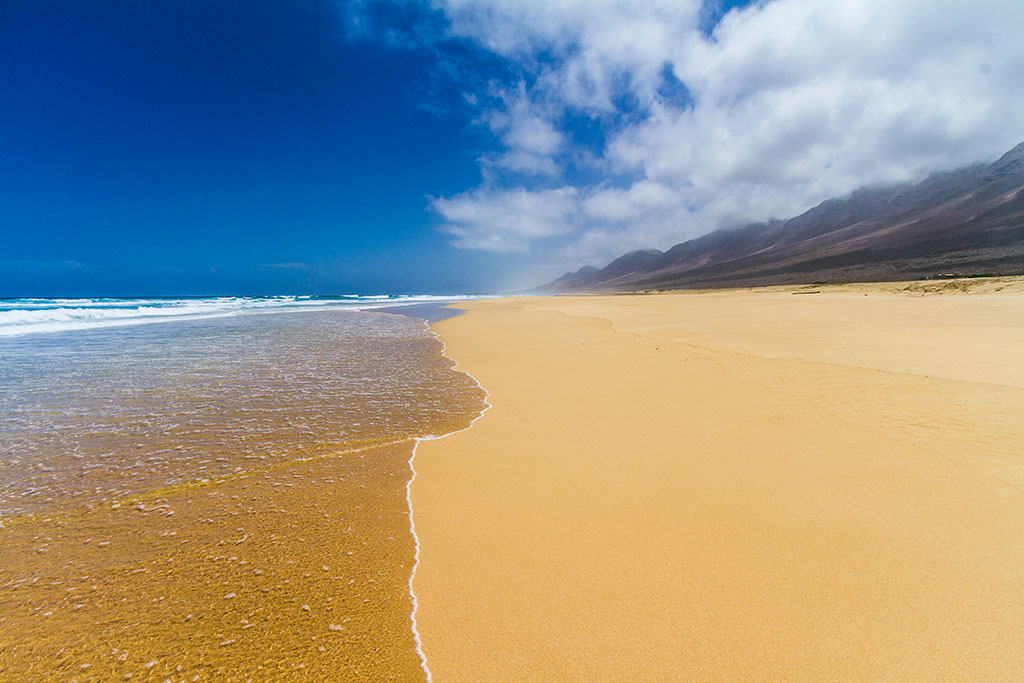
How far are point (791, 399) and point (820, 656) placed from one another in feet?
13.8

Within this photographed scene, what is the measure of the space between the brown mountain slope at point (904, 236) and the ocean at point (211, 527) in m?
49.6

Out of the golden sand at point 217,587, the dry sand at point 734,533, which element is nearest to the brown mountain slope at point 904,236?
the dry sand at point 734,533

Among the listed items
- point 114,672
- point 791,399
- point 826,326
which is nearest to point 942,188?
point 826,326

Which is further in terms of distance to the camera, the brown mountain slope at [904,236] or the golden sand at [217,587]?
the brown mountain slope at [904,236]

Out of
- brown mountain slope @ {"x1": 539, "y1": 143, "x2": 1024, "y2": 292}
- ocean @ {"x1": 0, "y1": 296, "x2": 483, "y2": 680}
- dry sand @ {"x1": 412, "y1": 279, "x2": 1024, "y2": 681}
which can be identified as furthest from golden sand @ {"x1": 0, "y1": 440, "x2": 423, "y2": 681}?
brown mountain slope @ {"x1": 539, "y1": 143, "x2": 1024, "y2": 292}

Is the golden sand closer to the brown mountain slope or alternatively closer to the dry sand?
the dry sand

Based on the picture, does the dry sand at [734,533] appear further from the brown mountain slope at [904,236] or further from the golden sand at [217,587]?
the brown mountain slope at [904,236]

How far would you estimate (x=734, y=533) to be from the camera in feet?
8.42

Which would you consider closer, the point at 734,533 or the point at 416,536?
the point at 734,533

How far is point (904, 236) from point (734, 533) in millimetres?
93646

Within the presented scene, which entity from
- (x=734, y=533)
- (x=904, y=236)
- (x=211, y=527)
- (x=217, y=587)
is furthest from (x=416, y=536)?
(x=904, y=236)

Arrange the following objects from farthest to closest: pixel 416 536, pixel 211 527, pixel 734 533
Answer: pixel 211 527 < pixel 416 536 < pixel 734 533

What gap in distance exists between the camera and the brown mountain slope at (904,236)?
4556 centimetres

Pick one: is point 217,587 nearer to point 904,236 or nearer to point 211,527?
point 211,527
